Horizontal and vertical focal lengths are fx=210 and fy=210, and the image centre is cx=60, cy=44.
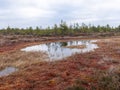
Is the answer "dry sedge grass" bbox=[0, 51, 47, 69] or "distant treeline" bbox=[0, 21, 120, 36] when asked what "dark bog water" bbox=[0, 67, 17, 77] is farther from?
"distant treeline" bbox=[0, 21, 120, 36]

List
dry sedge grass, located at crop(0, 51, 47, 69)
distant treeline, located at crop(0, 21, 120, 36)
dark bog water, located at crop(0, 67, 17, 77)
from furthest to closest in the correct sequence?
distant treeline, located at crop(0, 21, 120, 36), dry sedge grass, located at crop(0, 51, 47, 69), dark bog water, located at crop(0, 67, 17, 77)

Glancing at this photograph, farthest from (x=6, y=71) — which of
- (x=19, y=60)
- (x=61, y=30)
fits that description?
(x=61, y=30)

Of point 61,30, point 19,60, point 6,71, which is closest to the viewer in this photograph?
point 6,71

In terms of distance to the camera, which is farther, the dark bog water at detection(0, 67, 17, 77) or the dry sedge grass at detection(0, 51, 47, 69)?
the dry sedge grass at detection(0, 51, 47, 69)

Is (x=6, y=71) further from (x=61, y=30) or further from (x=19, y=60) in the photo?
(x=61, y=30)

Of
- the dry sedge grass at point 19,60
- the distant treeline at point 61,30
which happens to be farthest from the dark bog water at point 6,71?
the distant treeline at point 61,30

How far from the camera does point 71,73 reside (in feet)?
61.3

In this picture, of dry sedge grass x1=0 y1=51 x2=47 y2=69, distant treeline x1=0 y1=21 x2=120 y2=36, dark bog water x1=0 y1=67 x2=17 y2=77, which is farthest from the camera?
distant treeline x1=0 y1=21 x2=120 y2=36

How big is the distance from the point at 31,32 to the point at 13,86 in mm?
96498

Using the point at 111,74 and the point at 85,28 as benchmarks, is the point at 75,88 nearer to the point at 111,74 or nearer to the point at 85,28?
the point at 111,74

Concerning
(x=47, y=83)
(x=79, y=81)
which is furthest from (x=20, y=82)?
(x=79, y=81)

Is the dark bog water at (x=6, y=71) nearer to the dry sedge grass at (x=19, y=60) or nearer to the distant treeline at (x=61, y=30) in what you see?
the dry sedge grass at (x=19, y=60)

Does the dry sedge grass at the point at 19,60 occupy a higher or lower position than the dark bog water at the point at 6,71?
higher

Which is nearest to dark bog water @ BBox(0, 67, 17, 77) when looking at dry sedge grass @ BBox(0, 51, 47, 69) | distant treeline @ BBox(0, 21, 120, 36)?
dry sedge grass @ BBox(0, 51, 47, 69)
